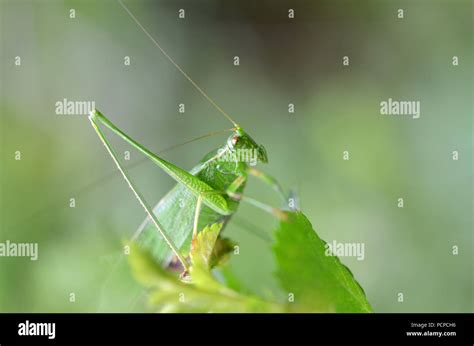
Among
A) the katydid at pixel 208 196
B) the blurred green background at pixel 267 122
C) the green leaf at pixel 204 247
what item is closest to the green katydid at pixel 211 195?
the katydid at pixel 208 196

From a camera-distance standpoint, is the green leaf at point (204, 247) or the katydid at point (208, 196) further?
the katydid at point (208, 196)

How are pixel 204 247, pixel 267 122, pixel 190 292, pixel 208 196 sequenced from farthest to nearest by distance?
pixel 267 122 → pixel 208 196 → pixel 204 247 → pixel 190 292

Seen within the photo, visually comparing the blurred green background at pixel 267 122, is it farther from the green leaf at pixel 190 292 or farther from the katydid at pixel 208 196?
the green leaf at pixel 190 292

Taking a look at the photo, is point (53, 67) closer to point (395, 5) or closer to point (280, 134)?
point (280, 134)

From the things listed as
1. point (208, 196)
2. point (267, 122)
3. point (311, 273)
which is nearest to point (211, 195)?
point (208, 196)

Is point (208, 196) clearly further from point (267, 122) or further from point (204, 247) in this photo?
point (267, 122)

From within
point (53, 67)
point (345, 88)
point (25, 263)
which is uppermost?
point (53, 67)

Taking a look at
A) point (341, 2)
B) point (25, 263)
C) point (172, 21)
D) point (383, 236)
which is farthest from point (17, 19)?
point (383, 236)
